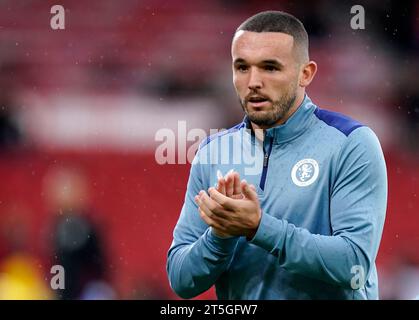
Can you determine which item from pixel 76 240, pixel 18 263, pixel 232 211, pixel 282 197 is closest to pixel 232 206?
pixel 232 211

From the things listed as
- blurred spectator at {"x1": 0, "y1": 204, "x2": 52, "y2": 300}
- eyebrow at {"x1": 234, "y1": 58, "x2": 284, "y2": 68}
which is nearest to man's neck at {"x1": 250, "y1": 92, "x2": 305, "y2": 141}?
eyebrow at {"x1": 234, "y1": 58, "x2": 284, "y2": 68}

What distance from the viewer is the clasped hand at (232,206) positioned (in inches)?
77.6

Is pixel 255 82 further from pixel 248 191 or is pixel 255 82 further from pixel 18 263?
pixel 18 263

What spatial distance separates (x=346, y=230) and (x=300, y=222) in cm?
13

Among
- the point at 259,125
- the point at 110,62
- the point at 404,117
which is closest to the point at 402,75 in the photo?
the point at 404,117

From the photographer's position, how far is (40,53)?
6.51 meters

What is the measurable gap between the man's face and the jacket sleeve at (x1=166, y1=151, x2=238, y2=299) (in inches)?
9.2

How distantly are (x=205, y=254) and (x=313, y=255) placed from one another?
0.29 meters

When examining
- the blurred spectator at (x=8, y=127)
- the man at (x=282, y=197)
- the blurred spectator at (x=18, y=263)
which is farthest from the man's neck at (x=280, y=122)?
the blurred spectator at (x=8, y=127)

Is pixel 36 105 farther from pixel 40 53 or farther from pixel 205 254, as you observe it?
pixel 205 254

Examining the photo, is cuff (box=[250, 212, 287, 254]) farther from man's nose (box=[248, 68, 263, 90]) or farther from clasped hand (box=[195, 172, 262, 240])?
man's nose (box=[248, 68, 263, 90])

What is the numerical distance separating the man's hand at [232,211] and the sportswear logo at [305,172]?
0.60ft

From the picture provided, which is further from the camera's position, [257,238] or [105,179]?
[105,179]

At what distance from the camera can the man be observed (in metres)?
2.02
